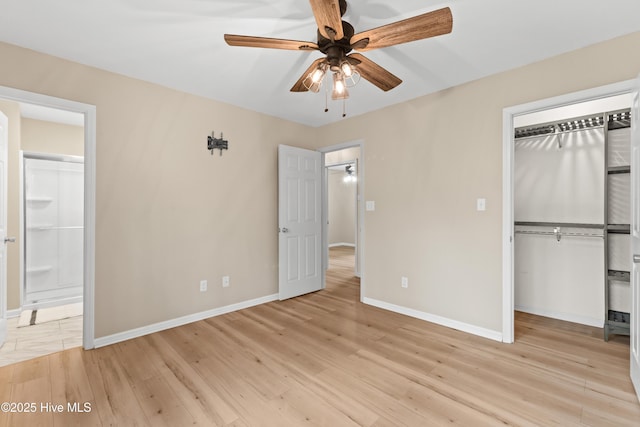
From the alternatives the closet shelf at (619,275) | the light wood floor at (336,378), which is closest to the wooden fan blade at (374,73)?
the light wood floor at (336,378)

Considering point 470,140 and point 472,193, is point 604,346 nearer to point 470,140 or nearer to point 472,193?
point 472,193

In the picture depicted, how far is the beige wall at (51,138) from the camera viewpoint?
3729 millimetres

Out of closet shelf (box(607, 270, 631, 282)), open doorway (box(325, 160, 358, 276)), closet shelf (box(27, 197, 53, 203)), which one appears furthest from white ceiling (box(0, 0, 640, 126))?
open doorway (box(325, 160, 358, 276))

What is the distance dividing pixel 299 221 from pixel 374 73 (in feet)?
8.16

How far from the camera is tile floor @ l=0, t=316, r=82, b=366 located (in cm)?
256

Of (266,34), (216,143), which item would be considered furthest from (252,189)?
(266,34)

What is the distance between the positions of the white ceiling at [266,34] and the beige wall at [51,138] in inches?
75.6

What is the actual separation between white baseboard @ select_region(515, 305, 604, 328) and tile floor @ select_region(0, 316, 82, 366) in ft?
15.3

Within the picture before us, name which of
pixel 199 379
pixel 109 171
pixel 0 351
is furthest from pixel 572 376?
pixel 0 351

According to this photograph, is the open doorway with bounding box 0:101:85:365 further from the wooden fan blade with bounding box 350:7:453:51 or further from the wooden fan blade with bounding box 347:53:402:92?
the wooden fan blade with bounding box 350:7:453:51

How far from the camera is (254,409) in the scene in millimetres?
1873

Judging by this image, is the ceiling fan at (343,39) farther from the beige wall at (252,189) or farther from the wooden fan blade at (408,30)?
the beige wall at (252,189)

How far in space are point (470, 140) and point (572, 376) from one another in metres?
2.10

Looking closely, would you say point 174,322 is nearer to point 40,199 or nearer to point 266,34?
point 40,199
